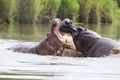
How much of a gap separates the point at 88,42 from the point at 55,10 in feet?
104

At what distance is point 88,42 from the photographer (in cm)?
1205

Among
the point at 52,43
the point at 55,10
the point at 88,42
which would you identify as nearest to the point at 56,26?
the point at 52,43

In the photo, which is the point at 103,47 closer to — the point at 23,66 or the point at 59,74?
the point at 23,66

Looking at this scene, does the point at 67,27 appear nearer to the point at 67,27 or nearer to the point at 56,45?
the point at 67,27

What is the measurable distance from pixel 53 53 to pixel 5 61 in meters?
1.64

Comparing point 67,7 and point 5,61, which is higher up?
point 5,61

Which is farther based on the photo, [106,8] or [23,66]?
[106,8]

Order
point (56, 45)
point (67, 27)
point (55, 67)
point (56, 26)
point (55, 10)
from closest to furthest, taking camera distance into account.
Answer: point (55, 67), point (67, 27), point (56, 26), point (56, 45), point (55, 10)

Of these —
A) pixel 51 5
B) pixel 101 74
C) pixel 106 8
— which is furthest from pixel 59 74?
pixel 106 8

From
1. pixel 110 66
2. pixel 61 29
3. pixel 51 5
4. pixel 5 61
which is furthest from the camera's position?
pixel 51 5

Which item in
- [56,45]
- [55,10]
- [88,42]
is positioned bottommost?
[55,10]

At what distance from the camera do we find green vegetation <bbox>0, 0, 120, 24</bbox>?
39.1 m

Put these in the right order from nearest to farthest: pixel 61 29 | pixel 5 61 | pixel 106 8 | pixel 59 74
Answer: pixel 59 74
pixel 5 61
pixel 61 29
pixel 106 8

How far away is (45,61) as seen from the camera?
11289 millimetres
